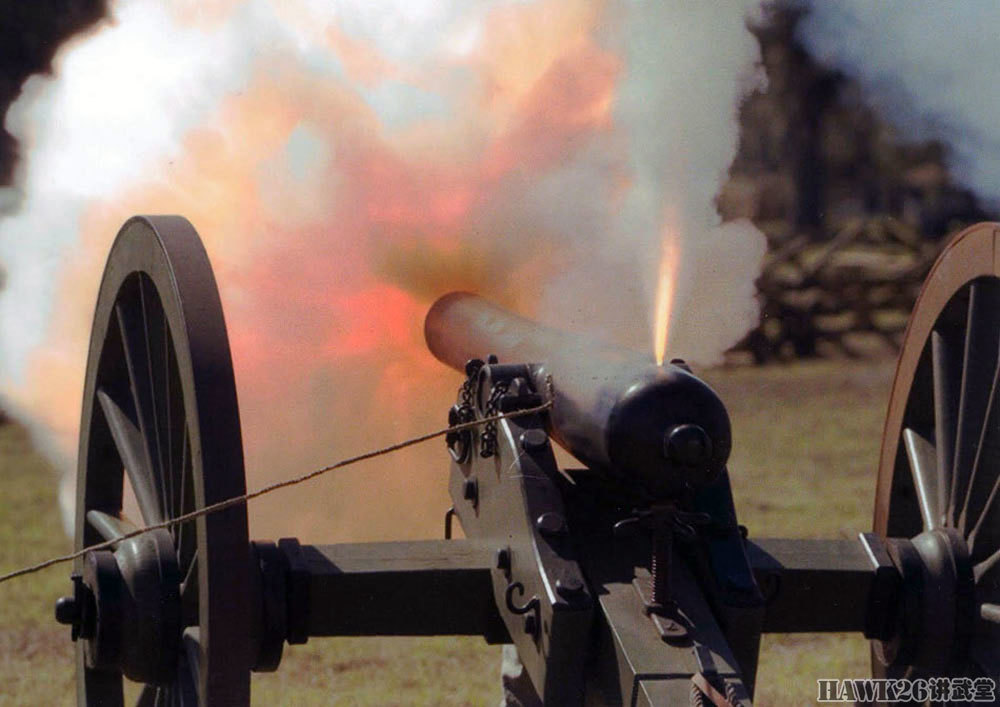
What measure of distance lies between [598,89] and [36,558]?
359 centimetres

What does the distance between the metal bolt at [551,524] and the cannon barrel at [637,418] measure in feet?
0.47

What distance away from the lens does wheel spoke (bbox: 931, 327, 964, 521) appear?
4.68 m

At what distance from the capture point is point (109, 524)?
472 cm

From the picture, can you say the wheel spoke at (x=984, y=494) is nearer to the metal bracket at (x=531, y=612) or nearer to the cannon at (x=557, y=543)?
the cannon at (x=557, y=543)

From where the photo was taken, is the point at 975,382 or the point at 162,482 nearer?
the point at 162,482

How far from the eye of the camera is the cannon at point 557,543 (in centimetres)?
366

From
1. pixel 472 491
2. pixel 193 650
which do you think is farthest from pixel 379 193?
pixel 193 650

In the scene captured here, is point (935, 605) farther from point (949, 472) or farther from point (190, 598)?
point (190, 598)

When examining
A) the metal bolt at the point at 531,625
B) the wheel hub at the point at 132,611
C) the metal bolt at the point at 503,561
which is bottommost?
the metal bolt at the point at 531,625

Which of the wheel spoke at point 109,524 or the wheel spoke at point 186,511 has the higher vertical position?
the wheel spoke at point 109,524

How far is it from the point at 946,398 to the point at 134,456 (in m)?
2.12

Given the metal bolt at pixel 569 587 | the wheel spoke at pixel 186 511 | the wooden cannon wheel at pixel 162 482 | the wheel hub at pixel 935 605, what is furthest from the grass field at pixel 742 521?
the wheel spoke at pixel 186 511

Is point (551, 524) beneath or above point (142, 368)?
beneath

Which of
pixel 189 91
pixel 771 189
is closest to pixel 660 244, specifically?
pixel 189 91
